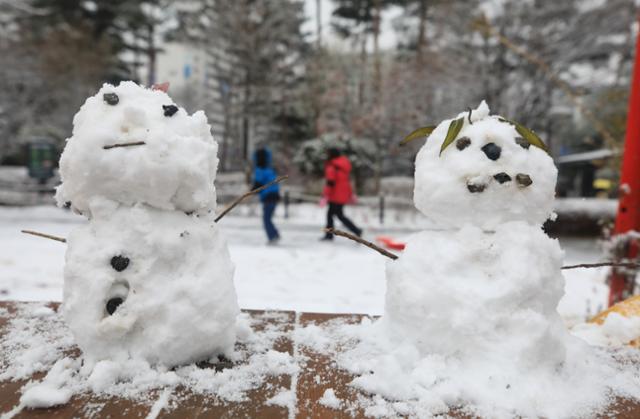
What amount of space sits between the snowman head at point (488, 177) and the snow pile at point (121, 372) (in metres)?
1.00

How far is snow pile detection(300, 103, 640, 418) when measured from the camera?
1.77 m

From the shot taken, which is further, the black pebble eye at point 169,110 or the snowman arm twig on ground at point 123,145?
the black pebble eye at point 169,110

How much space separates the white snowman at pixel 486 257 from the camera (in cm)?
186

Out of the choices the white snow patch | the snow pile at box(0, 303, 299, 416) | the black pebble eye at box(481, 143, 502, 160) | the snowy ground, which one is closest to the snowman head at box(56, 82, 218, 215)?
the snow pile at box(0, 303, 299, 416)

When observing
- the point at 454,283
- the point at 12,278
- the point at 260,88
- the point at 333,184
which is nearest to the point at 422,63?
the point at 260,88

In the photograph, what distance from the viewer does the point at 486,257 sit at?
197cm

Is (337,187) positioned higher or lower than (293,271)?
higher

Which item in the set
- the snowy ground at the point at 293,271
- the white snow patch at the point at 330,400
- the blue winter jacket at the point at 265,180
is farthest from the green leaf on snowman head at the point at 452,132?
the blue winter jacket at the point at 265,180

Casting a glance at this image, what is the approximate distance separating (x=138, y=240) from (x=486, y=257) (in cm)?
146

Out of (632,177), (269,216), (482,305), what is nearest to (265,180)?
(269,216)

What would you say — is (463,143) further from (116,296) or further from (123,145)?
(116,296)

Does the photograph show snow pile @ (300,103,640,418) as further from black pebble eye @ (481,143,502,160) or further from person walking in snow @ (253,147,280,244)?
person walking in snow @ (253,147,280,244)

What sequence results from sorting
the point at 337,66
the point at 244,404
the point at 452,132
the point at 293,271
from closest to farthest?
the point at 244,404
the point at 452,132
the point at 293,271
the point at 337,66

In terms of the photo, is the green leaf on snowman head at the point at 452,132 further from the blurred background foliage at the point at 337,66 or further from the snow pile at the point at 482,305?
the blurred background foliage at the point at 337,66
